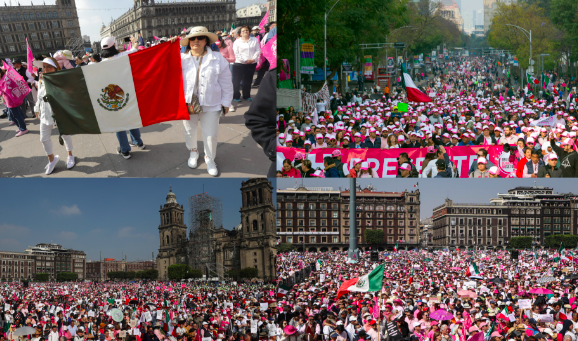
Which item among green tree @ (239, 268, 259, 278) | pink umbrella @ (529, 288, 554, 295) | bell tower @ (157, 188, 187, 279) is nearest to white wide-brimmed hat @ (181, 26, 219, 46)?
bell tower @ (157, 188, 187, 279)

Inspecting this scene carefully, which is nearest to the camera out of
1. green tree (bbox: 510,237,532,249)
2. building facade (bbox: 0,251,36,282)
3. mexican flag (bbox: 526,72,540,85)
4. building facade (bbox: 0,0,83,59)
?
building facade (bbox: 0,0,83,59)

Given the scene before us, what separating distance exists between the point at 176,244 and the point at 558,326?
897 centimetres

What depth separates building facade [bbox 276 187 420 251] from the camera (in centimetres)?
5216

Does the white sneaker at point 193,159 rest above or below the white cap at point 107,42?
below

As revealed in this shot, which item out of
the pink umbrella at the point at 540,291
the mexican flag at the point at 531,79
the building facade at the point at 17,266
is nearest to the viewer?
the building facade at the point at 17,266

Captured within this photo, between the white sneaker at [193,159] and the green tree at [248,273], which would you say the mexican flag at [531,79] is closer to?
the green tree at [248,273]

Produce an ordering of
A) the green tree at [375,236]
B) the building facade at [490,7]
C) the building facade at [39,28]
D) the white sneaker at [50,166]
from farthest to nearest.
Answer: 1. the green tree at [375,236]
2. the building facade at [490,7]
3. the white sneaker at [50,166]
4. the building facade at [39,28]

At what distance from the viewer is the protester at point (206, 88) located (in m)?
8.66

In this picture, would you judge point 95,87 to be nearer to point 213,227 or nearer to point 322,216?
point 213,227

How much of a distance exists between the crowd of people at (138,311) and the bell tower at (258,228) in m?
0.58

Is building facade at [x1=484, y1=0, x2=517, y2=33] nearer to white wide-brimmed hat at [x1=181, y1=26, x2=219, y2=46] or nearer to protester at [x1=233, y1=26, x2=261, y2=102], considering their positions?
protester at [x1=233, y1=26, x2=261, y2=102]

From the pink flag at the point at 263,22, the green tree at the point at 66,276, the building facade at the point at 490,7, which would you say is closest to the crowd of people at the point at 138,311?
the green tree at the point at 66,276

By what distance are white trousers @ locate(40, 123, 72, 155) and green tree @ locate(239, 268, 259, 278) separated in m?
6.07

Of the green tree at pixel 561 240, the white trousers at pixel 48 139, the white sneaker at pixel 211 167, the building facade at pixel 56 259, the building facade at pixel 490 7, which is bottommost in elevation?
the green tree at pixel 561 240
